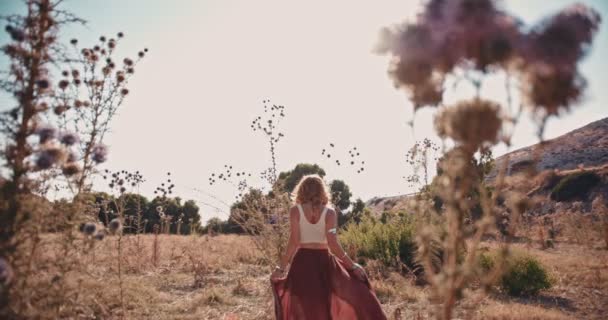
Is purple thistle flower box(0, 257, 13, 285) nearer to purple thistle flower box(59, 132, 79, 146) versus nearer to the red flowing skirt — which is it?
purple thistle flower box(59, 132, 79, 146)

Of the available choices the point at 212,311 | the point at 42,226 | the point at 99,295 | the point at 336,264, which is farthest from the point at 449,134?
the point at 99,295

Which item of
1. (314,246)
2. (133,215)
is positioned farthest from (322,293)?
(133,215)

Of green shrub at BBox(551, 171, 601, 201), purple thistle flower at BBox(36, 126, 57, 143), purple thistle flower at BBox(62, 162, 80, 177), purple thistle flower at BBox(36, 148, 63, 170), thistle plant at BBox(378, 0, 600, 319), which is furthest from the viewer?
green shrub at BBox(551, 171, 601, 201)

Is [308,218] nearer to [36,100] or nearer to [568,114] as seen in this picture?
[36,100]

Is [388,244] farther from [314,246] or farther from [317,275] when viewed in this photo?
[317,275]

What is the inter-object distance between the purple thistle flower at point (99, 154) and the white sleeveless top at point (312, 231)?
181 centimetres

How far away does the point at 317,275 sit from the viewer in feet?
11.7

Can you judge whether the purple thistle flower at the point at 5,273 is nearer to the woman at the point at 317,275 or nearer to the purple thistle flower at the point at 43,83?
the purple thistle flower at the point at 43,83

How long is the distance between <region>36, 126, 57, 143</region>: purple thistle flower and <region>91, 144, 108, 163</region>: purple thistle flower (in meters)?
0.50

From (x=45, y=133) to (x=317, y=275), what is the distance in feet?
7.81

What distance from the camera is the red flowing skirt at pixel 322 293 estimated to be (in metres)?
3.36

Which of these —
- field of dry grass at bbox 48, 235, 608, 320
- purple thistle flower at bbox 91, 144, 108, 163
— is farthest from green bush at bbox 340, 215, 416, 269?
purple thistle flower at bbox 91, 144, 108, 163

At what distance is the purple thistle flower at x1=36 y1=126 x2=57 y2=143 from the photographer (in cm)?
229

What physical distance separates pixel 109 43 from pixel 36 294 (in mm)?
2165
